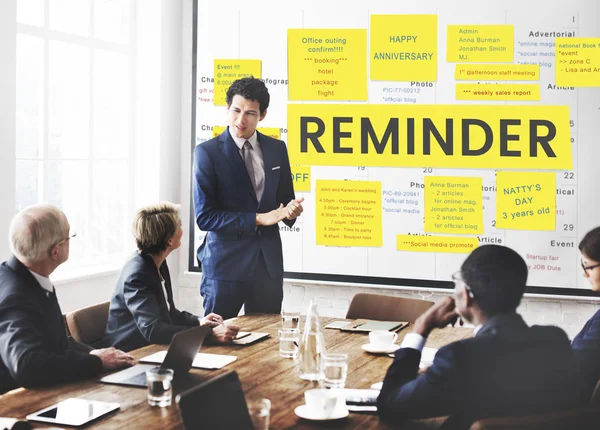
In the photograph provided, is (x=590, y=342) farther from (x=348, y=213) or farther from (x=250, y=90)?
(x=348, y=213)

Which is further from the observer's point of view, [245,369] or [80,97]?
[80,97]

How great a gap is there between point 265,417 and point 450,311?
0.63 metres

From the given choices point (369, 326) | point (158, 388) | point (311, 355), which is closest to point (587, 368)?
point (311, 355)

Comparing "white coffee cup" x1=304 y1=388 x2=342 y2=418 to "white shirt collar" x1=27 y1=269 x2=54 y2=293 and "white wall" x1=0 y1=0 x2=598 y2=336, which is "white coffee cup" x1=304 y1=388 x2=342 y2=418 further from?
"white wall" x1=0 y1=0 x2=598 y2=336

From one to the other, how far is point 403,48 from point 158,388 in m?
3.48

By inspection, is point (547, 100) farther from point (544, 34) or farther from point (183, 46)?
point (183, 46)

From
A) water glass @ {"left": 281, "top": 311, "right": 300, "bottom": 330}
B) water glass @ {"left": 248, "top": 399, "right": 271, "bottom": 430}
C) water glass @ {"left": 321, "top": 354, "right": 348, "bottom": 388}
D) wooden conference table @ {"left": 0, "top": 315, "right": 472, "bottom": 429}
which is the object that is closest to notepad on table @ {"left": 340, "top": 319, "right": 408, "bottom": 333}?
wooden conference table @ {"left": 0, "top": 315, "right": 472, "bottom": 429}

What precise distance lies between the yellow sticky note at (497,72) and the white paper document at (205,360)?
9.53ft

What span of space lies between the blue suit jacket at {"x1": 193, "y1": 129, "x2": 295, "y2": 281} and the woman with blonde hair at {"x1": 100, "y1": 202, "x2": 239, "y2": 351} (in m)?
0.72

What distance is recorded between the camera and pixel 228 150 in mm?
4105

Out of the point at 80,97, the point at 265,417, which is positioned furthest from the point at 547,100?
the point at 265,417

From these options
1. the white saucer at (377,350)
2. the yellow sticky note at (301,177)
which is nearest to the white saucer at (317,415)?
the white saucer at (377,350)

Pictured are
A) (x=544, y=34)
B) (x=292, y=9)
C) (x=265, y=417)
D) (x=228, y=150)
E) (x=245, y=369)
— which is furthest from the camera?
(x=292, y=9)

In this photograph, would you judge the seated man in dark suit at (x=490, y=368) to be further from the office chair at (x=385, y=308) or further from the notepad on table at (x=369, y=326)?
the office chair at (x=385, y=308)
